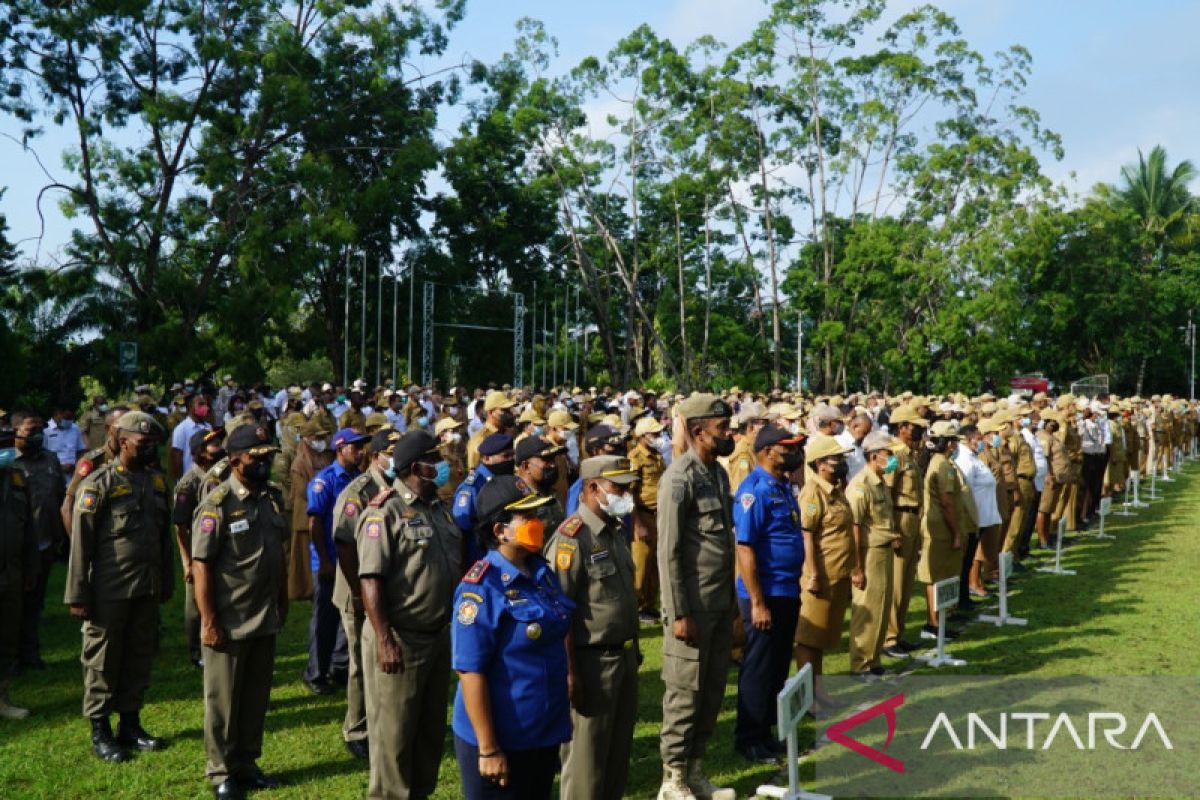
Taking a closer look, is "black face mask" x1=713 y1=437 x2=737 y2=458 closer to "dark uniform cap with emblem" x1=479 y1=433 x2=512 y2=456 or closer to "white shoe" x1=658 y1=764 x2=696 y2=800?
"dark uniform cap with emblem" x1=479 y1=433 x2=512 y2=456

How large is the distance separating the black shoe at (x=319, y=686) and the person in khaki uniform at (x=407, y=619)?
8.21ft

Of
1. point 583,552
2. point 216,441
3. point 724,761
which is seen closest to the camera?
point 583,552

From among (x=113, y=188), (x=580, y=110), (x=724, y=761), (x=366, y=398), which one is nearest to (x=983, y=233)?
(x=580, y=110)

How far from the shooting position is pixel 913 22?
34688 mm

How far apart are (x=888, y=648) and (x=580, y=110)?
27809mm

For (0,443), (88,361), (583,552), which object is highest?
(88,361)

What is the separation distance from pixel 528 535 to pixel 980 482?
25.6 feet

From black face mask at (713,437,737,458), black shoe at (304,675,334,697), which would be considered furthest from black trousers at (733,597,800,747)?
black shoe at (304,675,334,697)

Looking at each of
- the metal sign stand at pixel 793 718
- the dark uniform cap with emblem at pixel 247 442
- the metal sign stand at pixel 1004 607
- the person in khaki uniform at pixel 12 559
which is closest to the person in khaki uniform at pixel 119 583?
the dark uniform cap with emblem at pixel 247 442

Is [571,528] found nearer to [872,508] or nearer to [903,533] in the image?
[872,508]

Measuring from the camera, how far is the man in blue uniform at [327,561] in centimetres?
698

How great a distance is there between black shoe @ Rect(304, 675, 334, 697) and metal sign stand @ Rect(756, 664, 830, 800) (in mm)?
3294

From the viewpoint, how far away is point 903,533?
849 centimetres

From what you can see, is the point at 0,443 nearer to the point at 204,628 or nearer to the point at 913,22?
the point at 204,628
